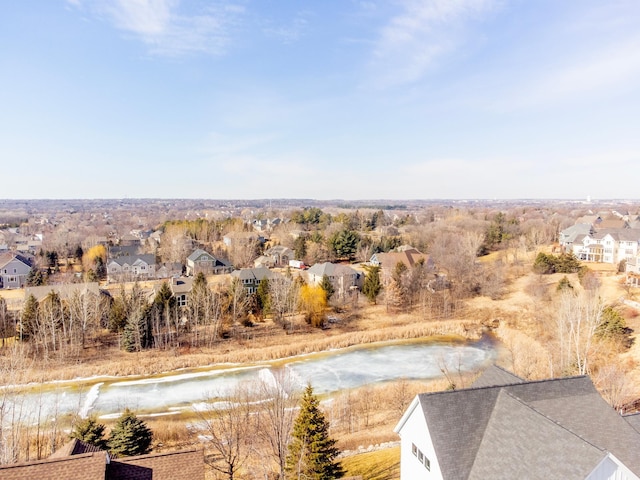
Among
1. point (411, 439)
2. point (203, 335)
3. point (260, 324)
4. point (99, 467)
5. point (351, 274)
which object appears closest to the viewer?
point (99, 467)

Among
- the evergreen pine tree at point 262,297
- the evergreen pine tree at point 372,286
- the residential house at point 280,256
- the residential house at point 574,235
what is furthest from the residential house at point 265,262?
the residential house at point 574,235

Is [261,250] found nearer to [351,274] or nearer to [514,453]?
[351,274]

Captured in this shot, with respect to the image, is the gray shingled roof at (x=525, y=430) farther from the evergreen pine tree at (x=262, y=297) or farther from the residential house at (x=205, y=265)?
the residential house at (x=205, y=265)

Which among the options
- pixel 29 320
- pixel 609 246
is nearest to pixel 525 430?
pixel 29 320

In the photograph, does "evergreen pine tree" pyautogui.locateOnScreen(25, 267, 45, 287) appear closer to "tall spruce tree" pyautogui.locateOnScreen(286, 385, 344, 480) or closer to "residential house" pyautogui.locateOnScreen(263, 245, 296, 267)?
"residential house" pyautogui.locateOnScreen(263, 245, 296, 267)

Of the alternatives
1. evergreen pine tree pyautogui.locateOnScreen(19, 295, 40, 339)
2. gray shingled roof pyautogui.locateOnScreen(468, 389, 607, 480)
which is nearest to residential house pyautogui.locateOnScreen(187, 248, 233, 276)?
evergreen pine tree pyautogui.locateOnScreen(19, 295, 40, 339)

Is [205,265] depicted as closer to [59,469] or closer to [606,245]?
[59,469]

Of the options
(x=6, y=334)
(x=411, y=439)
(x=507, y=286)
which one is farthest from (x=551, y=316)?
(x=6, y=334)
